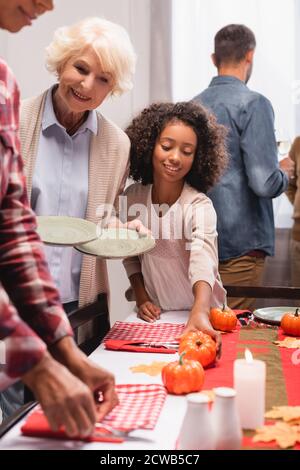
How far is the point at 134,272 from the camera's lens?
7.49 ft

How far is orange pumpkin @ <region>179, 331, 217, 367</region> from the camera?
1.55 metres

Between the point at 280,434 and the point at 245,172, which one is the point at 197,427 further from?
the point at 245,172

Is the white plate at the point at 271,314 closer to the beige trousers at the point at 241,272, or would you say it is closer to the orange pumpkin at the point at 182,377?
the beige trousers at the point at 241,272

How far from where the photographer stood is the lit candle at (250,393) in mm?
1199

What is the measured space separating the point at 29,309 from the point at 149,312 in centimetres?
112

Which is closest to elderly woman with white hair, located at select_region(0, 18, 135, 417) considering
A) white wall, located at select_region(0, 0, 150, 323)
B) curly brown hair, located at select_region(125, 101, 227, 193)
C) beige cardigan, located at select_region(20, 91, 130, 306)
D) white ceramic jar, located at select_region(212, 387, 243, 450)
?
beige cardigan, located at select_region(20, 91, 130, 306)

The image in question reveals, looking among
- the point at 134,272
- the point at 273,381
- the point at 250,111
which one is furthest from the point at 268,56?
the point at 273,381

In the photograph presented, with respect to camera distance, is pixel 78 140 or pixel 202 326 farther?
pixel 78 140

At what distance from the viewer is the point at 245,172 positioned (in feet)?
9.00

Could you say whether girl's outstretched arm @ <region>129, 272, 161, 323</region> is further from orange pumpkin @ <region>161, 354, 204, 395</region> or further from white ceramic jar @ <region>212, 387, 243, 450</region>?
white ceramic jar @ <region>212, 387, 243, 450</region>

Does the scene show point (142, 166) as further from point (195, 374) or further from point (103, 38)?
point (195, 374)

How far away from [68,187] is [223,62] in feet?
4.16

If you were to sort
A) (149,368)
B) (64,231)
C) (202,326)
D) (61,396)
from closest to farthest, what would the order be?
(61,396) → (149,368) → (64,231) → (202,326)

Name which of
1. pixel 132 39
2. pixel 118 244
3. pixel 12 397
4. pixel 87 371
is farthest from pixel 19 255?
pixel 132 39
